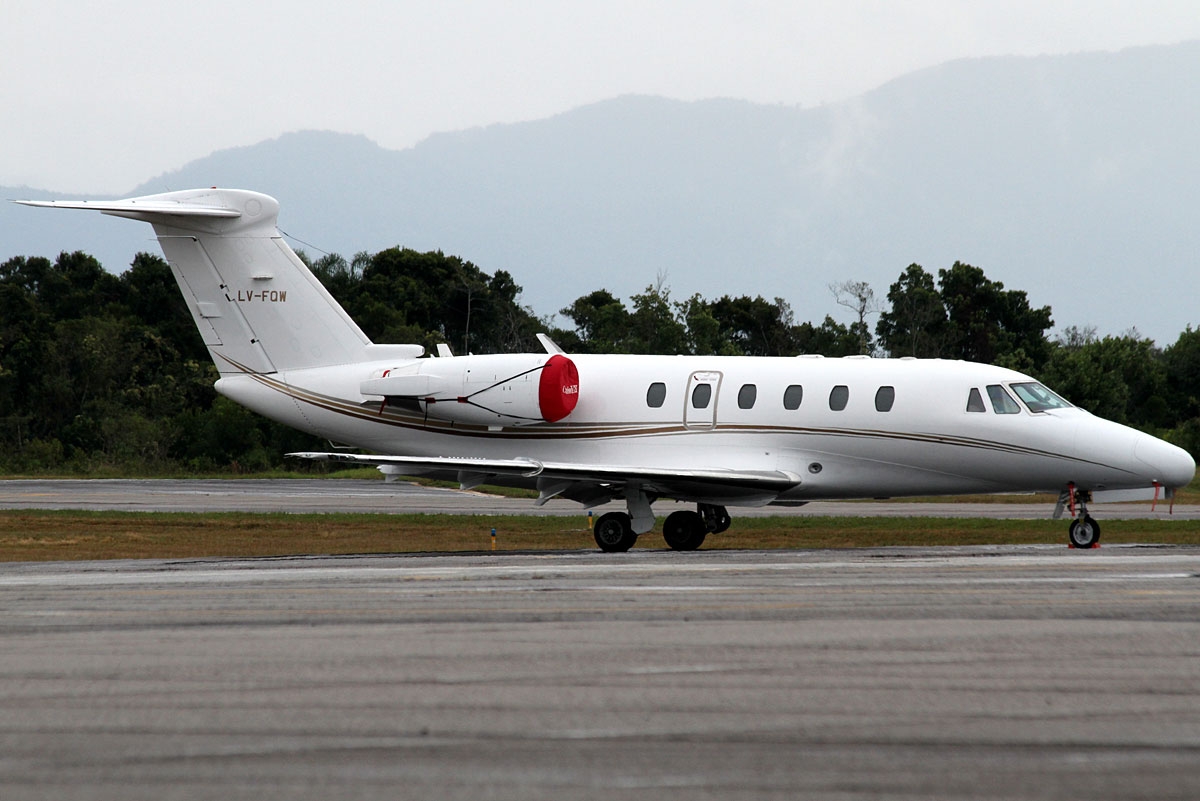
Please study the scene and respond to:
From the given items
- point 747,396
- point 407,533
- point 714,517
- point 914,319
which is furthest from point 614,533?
point 914,319

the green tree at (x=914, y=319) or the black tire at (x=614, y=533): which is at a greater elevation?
the green tree at (x=914, y=319)

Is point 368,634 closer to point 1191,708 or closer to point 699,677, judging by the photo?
point 699,677

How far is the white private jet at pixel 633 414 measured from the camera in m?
20.7

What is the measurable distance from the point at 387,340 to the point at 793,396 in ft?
156

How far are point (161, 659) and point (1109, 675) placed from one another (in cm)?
538

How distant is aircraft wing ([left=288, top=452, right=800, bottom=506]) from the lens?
20.4 meters

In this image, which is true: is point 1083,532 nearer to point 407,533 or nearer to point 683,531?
point 683,531

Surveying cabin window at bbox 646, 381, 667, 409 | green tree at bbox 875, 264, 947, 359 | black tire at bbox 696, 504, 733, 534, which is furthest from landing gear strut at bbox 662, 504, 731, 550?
green tree at bbox 875, 264, 947, 359

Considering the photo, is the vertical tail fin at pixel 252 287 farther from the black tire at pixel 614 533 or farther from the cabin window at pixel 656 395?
the black tire at pixel 614 533

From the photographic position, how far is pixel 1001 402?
21.0 metres

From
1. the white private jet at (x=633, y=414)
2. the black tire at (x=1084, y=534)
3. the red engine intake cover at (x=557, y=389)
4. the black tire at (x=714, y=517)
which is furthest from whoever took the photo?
the black tire at (x=714, y=517)

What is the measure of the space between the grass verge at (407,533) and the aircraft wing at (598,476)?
369 cm

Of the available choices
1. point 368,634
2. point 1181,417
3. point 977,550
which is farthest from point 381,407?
point 1181,417

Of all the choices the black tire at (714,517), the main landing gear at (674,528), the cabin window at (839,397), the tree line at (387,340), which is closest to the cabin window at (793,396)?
the cabin window at (839,397)
